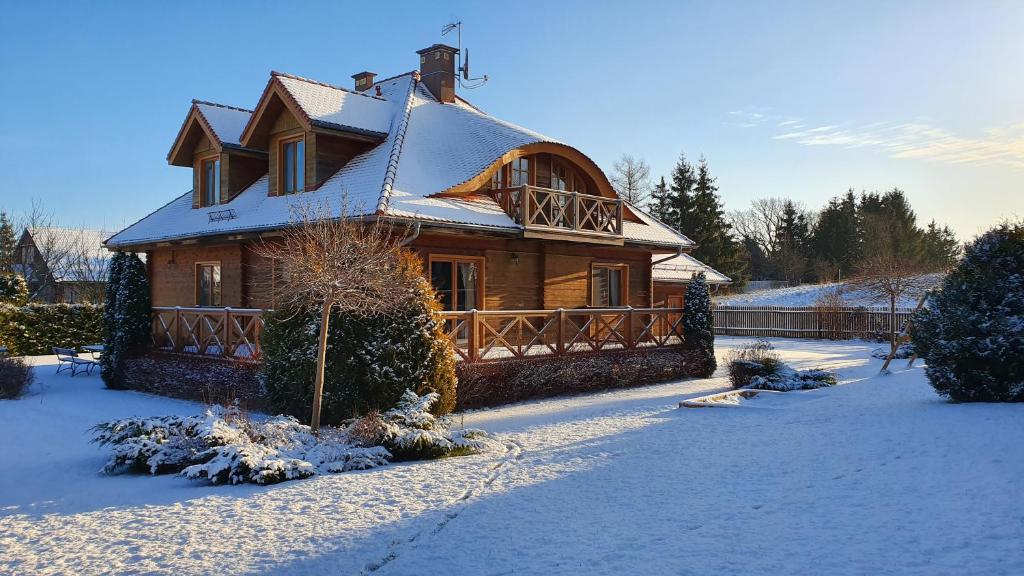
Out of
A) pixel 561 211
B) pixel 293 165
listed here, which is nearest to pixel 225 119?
pixel 293 165

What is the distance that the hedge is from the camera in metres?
23.0

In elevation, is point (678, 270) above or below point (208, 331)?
above

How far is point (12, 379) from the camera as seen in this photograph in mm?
14578

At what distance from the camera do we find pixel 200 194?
19.8 metres

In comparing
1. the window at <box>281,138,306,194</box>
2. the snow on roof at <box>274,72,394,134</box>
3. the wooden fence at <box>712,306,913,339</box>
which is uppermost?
the snow on roof at <box>274,72,394,134</box>

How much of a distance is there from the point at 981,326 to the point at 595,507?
7.55 metres

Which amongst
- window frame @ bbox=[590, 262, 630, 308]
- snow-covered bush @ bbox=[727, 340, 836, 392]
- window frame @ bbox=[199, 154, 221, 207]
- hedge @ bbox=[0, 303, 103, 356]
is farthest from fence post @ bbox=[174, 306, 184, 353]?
snow-covered bush @ bbox=[727, 340, 836, 392]

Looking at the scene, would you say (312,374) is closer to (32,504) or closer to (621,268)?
(32,504)

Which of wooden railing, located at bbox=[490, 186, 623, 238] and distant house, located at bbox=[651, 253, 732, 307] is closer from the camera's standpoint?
wooden railing, located at bbox=[490, 186, 623, 238]

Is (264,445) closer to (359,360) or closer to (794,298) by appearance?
(359,360)

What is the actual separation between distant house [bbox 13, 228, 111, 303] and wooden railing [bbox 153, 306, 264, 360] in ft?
52.7

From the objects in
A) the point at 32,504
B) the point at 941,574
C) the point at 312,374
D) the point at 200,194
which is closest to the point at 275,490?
the point at 32,504

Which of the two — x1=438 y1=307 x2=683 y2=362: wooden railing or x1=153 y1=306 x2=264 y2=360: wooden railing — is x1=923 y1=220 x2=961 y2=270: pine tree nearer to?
x1=438 y1=307 x2=683 y2=362: wooden railing

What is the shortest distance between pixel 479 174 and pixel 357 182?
8.91 ft
